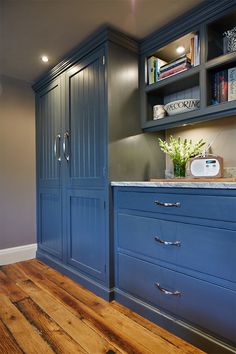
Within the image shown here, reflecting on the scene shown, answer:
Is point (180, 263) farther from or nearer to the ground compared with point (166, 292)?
farther from the ground

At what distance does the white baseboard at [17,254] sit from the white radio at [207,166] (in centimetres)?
214

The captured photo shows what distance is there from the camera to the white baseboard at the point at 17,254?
2662mm

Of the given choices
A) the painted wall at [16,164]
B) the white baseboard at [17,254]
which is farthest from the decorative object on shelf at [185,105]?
the white baseboard at [17,254]

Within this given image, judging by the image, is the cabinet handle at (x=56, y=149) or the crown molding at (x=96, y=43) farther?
the cabinet handle at (x=56, y=149)

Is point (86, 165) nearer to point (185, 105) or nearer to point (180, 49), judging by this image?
point (185, 105)

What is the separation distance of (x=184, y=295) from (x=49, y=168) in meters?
1.87

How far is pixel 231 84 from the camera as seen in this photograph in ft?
5.27

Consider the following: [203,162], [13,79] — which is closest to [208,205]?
[203,162]

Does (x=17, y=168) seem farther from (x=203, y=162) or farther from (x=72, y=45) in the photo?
(x=203, y=162)

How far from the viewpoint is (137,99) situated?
6.77 feet

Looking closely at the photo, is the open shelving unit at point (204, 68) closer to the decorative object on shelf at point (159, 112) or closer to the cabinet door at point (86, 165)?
the decorative object on shelf at point (159, 112)

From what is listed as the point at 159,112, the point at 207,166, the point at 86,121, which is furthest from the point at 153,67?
the point at 207,166

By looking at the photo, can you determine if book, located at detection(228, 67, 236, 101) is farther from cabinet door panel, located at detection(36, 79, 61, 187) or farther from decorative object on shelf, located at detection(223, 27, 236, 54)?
cabinet door panel, located at detection(36, 79, 61, 187)

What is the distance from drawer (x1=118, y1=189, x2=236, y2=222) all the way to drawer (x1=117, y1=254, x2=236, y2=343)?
14.2 inches
